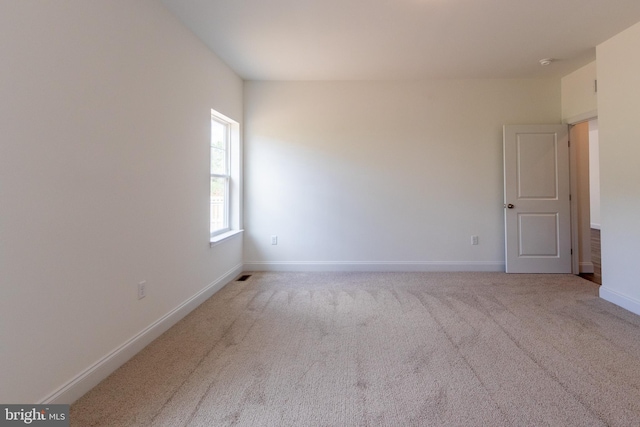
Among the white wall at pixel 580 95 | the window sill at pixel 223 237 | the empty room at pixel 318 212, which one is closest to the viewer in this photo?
the empty room at pixel 318 212

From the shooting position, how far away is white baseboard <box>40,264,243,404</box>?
5.02 feet

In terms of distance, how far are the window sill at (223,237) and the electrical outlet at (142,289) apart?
107 centimetres

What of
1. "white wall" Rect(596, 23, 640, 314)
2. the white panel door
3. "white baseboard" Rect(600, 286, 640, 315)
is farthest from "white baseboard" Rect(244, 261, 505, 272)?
"white wall" Rect(596, 23, 640, 314)

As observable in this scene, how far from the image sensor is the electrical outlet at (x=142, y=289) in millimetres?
2117

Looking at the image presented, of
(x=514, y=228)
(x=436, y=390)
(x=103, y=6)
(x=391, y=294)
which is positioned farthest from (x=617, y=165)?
(x=103, y=6)

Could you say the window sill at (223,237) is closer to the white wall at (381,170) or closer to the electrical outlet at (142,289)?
the white wall at (381,170)

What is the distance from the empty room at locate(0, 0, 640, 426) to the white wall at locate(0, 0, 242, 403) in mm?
13

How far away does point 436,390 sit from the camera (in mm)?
1631

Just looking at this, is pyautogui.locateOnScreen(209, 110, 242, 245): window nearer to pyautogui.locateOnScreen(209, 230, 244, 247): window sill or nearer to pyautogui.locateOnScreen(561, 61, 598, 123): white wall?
pyautogui.locateOnScreen(209, 230, 244, 247): window sill

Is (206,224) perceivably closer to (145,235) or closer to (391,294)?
(145,235)

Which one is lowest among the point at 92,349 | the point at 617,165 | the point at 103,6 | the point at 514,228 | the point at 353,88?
the point at 92,349

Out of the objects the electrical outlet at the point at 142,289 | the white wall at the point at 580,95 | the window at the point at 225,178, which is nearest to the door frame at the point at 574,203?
the white wall at the point at 580,95

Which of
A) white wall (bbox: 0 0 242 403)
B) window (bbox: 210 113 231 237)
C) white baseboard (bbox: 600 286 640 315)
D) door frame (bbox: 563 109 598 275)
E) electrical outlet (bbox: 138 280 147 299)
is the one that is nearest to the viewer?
white wall (bbox: 0 0 242 403)

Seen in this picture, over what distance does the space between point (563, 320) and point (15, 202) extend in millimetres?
3703
